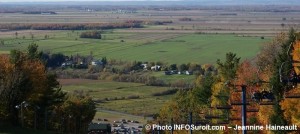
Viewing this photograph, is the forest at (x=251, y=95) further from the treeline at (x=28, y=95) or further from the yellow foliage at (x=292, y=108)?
the treeline at (x=28, y=95)

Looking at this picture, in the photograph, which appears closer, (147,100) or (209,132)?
(209,132)

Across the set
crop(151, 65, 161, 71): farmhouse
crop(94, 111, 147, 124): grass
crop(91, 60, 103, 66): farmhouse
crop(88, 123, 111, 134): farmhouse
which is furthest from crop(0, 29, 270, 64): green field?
crop(88, 123, 111, 134): farmhouse

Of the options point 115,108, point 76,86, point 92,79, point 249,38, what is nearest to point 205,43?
point 249,38

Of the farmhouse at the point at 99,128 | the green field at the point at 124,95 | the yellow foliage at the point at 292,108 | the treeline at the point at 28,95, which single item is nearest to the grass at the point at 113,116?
the green field at the point at 124,95

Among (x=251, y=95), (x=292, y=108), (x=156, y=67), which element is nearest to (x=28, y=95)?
(x=292, y=108)

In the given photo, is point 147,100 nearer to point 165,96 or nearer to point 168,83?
point 165,96

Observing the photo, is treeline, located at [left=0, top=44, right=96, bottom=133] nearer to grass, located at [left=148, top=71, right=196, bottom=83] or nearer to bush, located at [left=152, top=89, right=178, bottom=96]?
bush, located at [left=152, top=89, right=178, bottom=96]

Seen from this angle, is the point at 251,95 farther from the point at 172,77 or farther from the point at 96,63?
the point at 96,63
